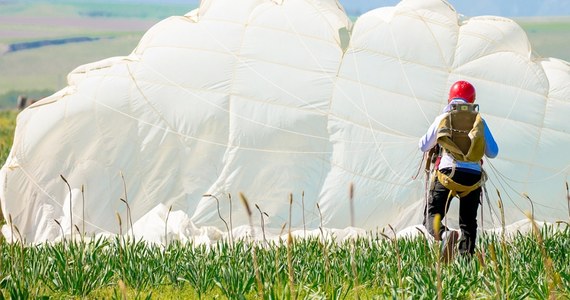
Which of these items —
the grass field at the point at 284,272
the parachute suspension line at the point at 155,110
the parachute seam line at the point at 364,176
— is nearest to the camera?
the grass field at the point at 284,272

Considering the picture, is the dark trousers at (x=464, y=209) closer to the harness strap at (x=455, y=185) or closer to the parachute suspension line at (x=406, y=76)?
the harness strap at (x=455, y=185)

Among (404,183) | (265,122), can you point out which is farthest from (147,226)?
(404,183)

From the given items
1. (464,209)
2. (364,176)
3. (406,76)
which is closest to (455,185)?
(464,209)

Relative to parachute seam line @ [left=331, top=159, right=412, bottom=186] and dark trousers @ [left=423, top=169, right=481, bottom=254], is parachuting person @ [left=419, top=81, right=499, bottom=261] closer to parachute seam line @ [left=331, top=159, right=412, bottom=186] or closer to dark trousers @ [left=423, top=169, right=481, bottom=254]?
dark trousers @ [left=423, top=169, right=481, bottom=254]

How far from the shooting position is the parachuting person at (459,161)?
9656 mm

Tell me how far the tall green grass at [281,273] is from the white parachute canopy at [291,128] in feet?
9.72

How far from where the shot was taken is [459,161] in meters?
9.77

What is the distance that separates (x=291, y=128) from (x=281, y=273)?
442 centimetres

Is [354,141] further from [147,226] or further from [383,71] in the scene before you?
[147,226]

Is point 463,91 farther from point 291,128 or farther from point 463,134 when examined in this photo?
point 291,128

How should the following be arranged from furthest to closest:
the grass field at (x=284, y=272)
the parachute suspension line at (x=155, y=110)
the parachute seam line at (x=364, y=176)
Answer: the parachute suspension line at (x=155, y=110) < the parachute seam line at (x=364, y=176) < the grass field at (x=284, y=272)

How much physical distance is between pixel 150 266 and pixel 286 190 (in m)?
4.10

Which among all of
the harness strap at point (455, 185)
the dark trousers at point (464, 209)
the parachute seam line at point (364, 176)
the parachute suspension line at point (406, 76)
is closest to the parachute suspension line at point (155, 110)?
the parachute seam line at point (364, 176)

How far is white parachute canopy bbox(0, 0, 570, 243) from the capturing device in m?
13.1
